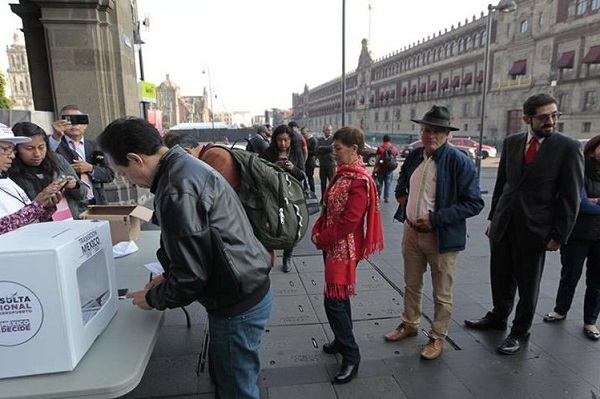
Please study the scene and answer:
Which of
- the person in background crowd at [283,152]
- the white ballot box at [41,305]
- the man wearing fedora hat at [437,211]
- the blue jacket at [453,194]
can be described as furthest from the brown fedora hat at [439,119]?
the white ballot box at [41,305]

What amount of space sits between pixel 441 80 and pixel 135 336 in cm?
5879

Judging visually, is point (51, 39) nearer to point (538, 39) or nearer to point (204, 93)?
point (538, 39)

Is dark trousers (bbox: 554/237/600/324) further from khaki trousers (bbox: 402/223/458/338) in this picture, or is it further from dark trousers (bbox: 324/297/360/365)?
dark trousers (bbox: 324/297/360/365)

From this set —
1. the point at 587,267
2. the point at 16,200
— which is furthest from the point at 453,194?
the point at 16,200

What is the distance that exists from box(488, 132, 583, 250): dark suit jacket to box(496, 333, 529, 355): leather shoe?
2.55ft

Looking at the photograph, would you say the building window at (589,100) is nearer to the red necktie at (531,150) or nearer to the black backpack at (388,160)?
the black backpack at (388,160)

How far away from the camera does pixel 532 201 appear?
2.92m

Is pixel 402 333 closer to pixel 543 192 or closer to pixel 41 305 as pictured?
pixel 543 192

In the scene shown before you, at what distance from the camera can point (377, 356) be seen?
3.03 m

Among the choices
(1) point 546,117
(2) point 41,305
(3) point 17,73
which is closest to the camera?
(2) point 41,305

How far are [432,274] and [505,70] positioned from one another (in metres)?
47.2

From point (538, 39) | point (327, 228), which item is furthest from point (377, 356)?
point (538, 39)

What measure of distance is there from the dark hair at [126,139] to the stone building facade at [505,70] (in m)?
22.7

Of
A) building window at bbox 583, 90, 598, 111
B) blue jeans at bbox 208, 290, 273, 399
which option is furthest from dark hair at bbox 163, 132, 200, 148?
building window at bbox 583, 90, 598, 111
